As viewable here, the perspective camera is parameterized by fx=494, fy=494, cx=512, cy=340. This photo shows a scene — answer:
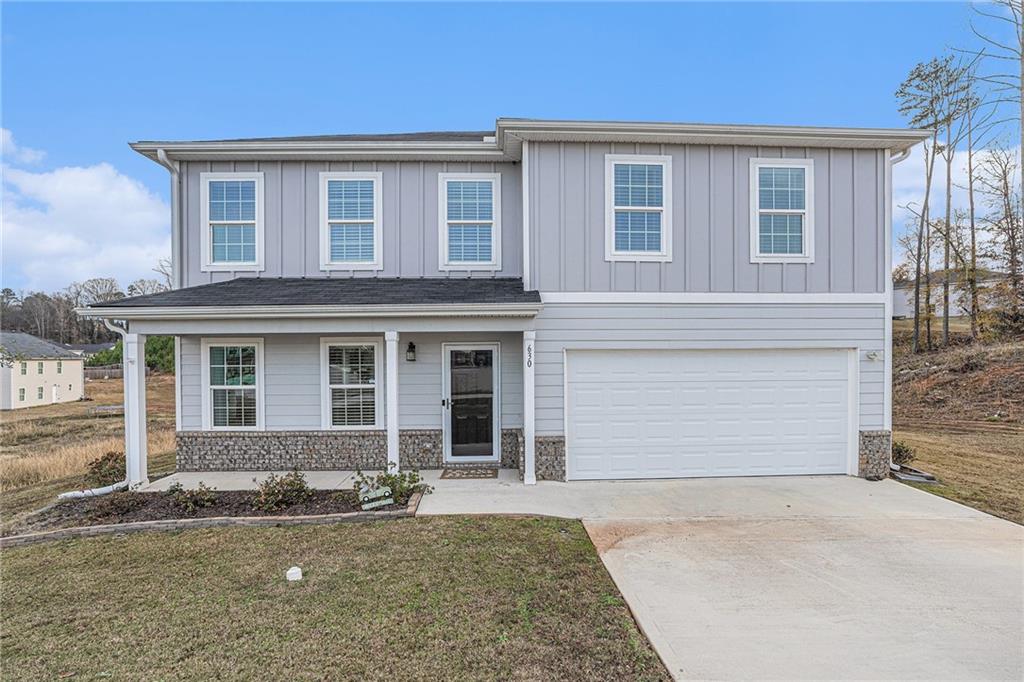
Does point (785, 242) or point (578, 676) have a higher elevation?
point (785, 242)

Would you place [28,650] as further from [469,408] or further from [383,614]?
[469,408]

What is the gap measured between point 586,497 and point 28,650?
528cm

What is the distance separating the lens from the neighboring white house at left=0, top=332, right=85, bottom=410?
24.0 metres

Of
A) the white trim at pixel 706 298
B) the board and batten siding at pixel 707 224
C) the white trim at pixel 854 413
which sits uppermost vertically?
the board and batten siding at pixel 707 224

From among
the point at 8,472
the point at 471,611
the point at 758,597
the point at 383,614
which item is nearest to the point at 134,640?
the point at 383,614

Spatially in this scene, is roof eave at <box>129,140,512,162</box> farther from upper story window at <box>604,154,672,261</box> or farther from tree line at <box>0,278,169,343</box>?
tree line at <box>0,278,169,343</box>

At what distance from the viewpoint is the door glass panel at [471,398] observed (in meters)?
8.15

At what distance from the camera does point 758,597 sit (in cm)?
392

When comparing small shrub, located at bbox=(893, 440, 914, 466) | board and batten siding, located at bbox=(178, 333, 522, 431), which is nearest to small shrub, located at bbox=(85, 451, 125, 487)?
board and batten siding, located at bbox=(178, 333, 522, 431)

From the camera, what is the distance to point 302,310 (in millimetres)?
6723

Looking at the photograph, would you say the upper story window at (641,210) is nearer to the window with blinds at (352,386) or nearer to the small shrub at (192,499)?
the window with blinds at (352,386)

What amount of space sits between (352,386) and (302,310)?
185cm

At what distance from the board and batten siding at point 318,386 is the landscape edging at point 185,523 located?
2.49 metres

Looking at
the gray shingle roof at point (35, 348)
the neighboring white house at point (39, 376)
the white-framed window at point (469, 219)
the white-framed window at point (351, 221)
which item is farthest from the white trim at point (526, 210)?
the gray shingle roof at point (35, 348)
